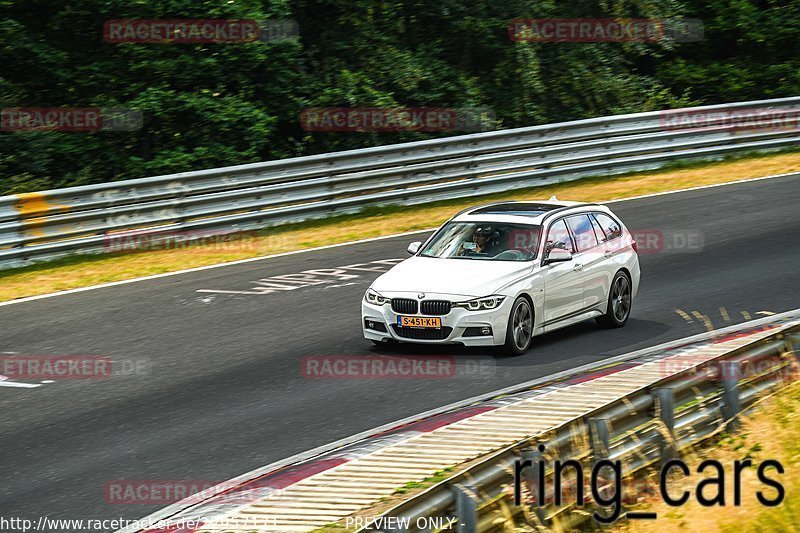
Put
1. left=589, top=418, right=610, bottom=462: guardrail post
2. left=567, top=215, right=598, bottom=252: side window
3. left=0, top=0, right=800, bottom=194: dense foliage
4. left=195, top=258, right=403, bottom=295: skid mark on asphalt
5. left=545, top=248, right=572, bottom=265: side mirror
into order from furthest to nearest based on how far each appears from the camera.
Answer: left=0, top=0, right=800, bottom=194: dense foliage, left=195, top=258, right=403, bottom=295: skid mark on asphalt, left=567, top=215, right=598, bottom=252: side window, left=545, top=248, right=572, bottom=265: side mirror, left=589, top=418, right=610, bottom=462: guardrail post

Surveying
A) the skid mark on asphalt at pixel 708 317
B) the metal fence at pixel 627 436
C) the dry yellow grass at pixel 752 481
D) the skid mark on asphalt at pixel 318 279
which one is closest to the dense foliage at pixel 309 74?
the skid mark on asphalt at pixel 318 279

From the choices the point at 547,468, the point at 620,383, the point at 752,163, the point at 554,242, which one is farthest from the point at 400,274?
the point at 752,163

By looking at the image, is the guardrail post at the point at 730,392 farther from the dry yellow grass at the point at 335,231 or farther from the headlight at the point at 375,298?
the dry yellow grass at the point at 335,231

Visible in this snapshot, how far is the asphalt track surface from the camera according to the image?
9.42m

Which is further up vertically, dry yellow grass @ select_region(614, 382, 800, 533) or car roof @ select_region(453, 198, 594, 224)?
car roof @ select_region(453, 198, 594, 224)

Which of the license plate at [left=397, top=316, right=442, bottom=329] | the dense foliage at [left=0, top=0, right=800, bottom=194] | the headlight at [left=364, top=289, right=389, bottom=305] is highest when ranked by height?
the dense foliage at [left=0, top=0, right=800, bottom=194]

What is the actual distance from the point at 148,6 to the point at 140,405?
13.1m

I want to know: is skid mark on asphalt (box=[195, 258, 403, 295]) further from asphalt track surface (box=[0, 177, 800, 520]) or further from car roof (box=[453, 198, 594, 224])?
car roof (box=[453, 198, 594, 224])

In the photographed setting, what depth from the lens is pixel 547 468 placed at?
23.8 ft

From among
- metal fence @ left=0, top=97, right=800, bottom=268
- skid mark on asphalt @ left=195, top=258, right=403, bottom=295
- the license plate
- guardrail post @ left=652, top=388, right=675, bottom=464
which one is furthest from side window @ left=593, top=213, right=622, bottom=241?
metal fence @ left=0, top=97, right=800, bottom=268

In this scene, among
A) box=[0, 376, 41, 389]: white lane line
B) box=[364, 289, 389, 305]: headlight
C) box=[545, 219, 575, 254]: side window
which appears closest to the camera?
box=[0, 376, 41, 389]: white lane line

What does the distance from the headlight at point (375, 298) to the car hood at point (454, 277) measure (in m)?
0.06

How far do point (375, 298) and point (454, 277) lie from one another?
90 centimetres

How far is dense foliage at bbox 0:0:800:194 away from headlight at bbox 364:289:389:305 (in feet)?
33.6
